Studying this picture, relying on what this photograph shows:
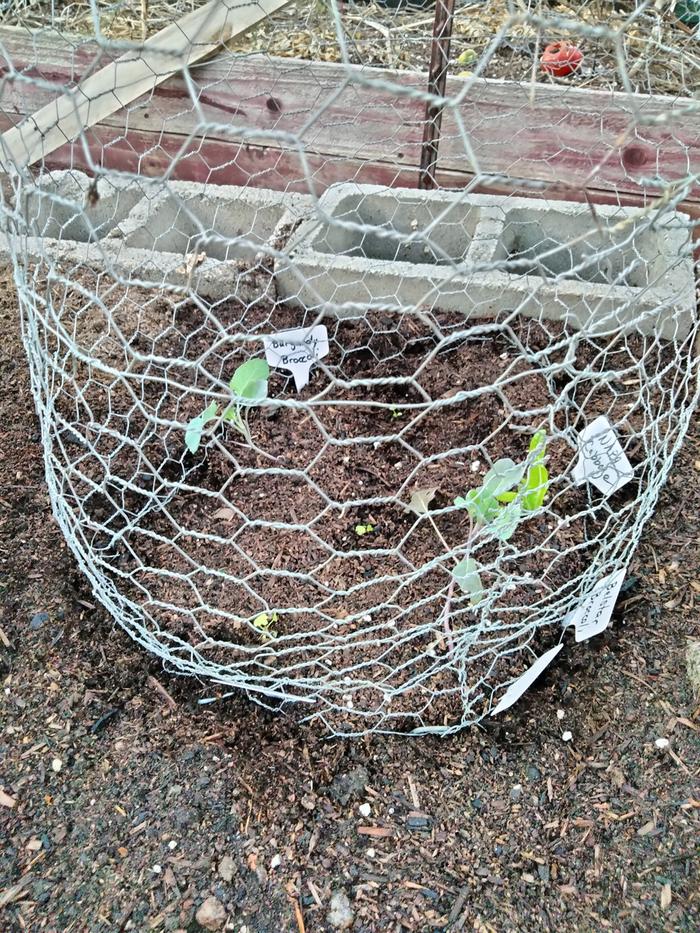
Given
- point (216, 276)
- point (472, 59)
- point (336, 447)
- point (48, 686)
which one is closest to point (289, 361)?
point (336, 447)

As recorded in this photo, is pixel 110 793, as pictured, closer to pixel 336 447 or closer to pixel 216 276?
pixel 336 447

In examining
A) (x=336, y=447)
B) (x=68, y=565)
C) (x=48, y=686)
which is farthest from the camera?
(x=336, y=447)

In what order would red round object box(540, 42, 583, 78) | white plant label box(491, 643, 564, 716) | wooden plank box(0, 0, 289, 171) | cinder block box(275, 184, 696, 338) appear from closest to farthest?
white plant label box(491, 643, 564, 716) → cinder block box(275, 184, 696, 338) → wooden plank box(0, 0, 289, 171) → red round object box(540, 42, 583, 78)

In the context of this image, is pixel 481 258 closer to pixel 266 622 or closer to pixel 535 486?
pixel 535 486

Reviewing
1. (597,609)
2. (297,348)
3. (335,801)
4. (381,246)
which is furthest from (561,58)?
(335,801)

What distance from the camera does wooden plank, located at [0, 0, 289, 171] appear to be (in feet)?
5.13

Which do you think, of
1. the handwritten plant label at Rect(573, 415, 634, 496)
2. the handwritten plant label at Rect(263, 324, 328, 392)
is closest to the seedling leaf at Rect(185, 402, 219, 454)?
the handwritten plant label at Rect(263, 324, 328, 392)

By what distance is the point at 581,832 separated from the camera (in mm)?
1045

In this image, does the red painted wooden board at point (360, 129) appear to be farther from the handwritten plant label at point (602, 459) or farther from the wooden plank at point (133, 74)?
the handwritten plant label at point (602, 459)

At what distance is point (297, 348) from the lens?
1.35 meters

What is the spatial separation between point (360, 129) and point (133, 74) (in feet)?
1.65

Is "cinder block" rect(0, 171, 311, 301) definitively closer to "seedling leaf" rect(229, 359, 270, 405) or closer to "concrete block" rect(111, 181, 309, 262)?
"concrete block" rect(111, 181, 309, 262)

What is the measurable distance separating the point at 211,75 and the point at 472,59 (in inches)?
28.0

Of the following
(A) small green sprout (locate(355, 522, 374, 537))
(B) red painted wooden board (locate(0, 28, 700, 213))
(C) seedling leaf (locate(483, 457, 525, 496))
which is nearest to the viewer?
(C) seedling leaf (locate(483, 457, 525, 496))
